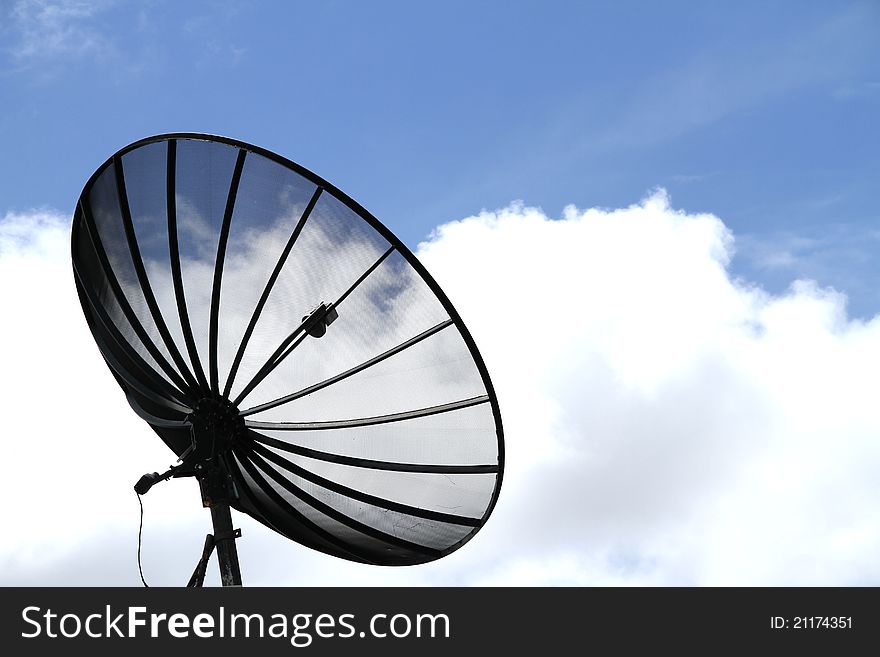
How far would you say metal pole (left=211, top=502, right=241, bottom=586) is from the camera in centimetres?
754

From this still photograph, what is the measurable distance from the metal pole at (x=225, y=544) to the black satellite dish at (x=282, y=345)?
2 cm

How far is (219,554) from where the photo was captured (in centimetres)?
757

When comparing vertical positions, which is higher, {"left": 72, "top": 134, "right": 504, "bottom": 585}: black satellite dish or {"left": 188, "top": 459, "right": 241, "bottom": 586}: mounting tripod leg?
{"left": 72, "top": 134, "right": 504, "bottom": 585}: black satellite dish

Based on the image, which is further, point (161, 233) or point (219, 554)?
point (161, 233)

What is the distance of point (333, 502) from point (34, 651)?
4026 millimetres

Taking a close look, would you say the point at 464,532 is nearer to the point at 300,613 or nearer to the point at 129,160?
the point at 300,613

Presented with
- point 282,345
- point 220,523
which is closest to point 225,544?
point 220,523

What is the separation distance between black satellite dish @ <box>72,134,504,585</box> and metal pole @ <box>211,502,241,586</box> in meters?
0.02

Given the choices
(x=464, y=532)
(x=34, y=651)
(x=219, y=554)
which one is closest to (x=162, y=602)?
(x=34, y=651)

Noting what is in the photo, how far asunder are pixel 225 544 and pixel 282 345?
1870mm

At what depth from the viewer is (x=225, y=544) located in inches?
300

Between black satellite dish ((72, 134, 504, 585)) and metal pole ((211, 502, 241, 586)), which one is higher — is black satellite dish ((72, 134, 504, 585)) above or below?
above

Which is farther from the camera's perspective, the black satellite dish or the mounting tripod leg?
the black satellite dish

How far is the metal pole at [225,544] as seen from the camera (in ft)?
24.7
